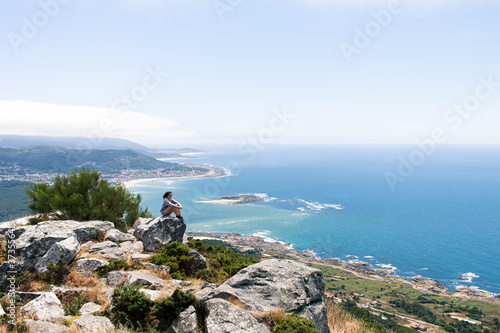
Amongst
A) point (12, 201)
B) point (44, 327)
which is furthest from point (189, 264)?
point (12, 201)

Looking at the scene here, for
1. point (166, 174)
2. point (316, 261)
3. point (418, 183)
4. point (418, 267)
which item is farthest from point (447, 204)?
point (166, 174)

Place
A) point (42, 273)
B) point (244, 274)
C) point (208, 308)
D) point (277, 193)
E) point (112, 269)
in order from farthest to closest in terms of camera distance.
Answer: point (277, 193)
point (112, 269)
point (42, 273)
point (244, 274)
point (208, 308)

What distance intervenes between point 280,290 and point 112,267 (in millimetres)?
5831

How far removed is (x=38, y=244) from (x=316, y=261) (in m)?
63.3

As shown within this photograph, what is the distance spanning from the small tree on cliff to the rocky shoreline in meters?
45.0

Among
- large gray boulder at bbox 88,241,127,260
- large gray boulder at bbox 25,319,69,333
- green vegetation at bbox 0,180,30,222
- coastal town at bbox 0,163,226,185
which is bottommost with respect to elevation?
green vegetation at bbox 0,180,30,222

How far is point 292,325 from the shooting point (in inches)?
227

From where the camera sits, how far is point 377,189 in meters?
137

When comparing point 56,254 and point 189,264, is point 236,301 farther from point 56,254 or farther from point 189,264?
point 56,254

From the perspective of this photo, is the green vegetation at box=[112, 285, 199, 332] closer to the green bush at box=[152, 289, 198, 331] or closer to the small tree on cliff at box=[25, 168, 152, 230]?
the green bush at box=[152, 289, 198, 331]

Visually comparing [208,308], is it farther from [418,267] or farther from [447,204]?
[447,204]

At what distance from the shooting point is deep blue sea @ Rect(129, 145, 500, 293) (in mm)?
67188

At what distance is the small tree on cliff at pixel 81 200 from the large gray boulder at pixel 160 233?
476cm

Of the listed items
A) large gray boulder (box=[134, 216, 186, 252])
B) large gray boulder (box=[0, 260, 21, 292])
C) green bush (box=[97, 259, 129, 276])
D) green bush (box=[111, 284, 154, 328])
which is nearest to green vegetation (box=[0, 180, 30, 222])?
large gray boulder (box=[134, 216, 186, 252])
